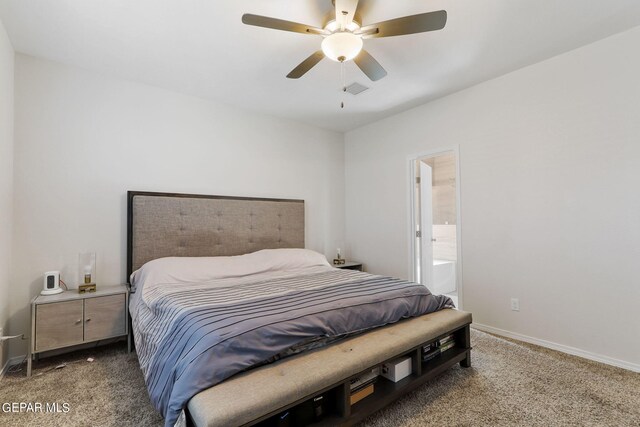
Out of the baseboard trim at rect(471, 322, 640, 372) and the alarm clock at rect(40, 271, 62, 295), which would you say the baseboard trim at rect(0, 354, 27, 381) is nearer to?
the alarm clock at rect(40, 271, 62, 295)

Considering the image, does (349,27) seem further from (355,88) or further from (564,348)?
(564,348)

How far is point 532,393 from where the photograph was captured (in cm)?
192

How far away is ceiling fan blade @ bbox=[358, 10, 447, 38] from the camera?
1.65 m

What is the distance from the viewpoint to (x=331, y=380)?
140cm

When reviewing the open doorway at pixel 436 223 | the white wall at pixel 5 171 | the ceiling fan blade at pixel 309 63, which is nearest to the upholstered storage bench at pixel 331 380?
the open doorway at pixel 436 223

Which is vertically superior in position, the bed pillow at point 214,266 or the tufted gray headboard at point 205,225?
the tufted gray headboard at point 205,225

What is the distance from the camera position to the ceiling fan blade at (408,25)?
1.65 metres

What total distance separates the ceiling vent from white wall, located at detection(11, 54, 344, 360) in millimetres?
1271

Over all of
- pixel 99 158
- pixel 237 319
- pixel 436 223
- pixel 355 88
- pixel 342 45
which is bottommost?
pixel 237 319

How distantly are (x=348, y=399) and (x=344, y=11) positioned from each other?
6.86ft

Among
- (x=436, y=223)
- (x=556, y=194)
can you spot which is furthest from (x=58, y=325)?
(x=436, y=223)

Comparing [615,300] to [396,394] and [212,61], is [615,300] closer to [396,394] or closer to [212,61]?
[396,394]

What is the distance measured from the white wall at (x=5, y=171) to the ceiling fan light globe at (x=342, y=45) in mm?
2325

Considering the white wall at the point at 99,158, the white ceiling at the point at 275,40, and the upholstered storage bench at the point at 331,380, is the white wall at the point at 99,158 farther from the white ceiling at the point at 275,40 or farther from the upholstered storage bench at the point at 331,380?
the upholstered storage bench at the point at 331,380
